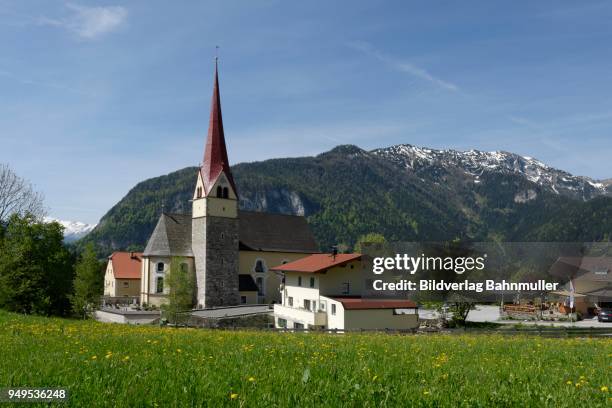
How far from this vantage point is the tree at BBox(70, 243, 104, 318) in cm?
4301

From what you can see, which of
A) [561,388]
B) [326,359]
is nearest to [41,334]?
[326,359]

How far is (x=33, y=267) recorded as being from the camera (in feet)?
117

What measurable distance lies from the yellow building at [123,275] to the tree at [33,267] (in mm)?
38039

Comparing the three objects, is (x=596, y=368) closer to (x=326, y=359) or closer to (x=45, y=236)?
(x=326, y=359)

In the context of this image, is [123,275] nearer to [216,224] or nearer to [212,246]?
[212,246]

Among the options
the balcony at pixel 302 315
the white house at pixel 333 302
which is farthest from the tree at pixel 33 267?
the white house at pixel 333 302

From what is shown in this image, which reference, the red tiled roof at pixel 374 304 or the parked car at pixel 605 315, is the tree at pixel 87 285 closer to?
the red tiled roof at pixel 374 304

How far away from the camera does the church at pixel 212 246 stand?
56.6 m

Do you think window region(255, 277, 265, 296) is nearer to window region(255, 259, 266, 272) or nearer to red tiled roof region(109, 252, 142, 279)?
window region(255, 259, 266, 272)

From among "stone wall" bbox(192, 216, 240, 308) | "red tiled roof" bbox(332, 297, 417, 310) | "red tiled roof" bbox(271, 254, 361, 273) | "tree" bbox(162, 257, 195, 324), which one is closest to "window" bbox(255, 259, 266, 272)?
"stone wall" bbox(192, 216, 240, 308)

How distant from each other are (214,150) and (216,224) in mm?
8787

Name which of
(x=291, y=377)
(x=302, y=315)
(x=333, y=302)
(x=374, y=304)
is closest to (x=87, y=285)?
(x=302, y=315)

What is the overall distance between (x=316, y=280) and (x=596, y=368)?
3304 centimetres

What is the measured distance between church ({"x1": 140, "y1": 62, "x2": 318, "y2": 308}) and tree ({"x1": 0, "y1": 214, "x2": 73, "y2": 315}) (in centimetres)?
1682
